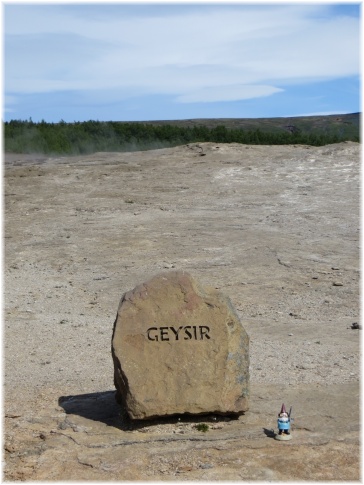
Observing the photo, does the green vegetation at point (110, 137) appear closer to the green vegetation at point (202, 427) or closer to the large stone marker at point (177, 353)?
the large stone marker at point (177, 353)

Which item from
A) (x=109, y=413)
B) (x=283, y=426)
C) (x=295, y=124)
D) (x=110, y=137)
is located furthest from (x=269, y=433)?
(x=295, y=124)

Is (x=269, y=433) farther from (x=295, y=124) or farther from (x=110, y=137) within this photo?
(x=295, y=124)

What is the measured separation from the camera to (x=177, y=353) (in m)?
7.33

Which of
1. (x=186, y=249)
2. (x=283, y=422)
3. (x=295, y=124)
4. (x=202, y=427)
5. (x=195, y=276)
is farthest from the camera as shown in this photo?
(x=295, y=124)

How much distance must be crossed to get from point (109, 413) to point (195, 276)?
6190 mm

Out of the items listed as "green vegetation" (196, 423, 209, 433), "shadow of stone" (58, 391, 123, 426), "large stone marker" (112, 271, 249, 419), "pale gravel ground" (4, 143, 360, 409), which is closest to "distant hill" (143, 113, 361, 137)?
"pale gravel ground" (4, 143, 360, 409)

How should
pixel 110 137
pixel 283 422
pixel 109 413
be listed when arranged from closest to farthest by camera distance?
pixel 283 422, pixel 109 413, pixel 110 137

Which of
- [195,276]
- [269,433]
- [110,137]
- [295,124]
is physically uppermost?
[295,124]

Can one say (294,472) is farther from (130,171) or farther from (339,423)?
(130,171)

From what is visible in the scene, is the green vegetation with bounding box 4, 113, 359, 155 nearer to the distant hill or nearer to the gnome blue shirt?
the gnome blue shirt

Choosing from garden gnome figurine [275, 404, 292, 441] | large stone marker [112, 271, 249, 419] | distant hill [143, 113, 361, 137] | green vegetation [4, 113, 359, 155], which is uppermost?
distant hill [143, 113, 361, 137]

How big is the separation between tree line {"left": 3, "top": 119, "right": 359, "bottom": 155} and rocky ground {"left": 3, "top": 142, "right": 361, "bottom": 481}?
2870mm

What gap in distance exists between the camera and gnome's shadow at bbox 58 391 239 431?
7.40 metres

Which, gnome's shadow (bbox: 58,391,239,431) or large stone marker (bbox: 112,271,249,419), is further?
gnome's shadow (bbox: 58,391,239,431)
